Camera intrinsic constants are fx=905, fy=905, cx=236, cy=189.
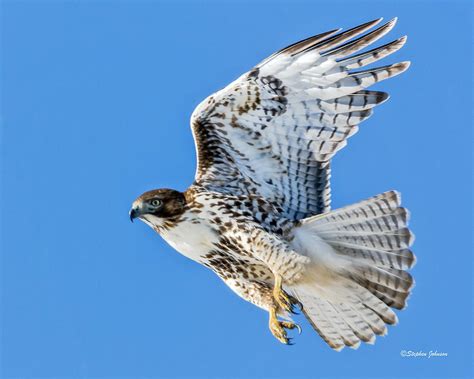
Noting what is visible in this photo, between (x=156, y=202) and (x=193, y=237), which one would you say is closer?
(x=193, y=237)

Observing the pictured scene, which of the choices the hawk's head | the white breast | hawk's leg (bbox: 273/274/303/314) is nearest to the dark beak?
the hawk's head

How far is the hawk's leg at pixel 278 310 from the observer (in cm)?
877

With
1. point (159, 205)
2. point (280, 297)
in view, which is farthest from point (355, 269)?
point (159, 205)

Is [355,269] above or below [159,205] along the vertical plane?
below

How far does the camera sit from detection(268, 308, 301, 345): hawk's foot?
882cm

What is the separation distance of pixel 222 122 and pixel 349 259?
1951mm

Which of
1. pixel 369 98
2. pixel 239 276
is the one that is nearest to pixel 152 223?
pixel 239 276

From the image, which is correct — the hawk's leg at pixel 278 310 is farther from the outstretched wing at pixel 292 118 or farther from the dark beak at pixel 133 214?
the dark beak at pixel 133 214

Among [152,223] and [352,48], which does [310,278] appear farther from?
[352,48]

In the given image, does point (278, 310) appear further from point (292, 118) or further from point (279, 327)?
point (292, 118)

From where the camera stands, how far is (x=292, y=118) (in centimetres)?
943

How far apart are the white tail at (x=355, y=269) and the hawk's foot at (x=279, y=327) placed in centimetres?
39

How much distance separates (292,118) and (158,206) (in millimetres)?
1678

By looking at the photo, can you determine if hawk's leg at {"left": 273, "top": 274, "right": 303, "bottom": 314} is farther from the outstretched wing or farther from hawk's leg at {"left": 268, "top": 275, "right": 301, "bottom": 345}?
the outstretched wing
